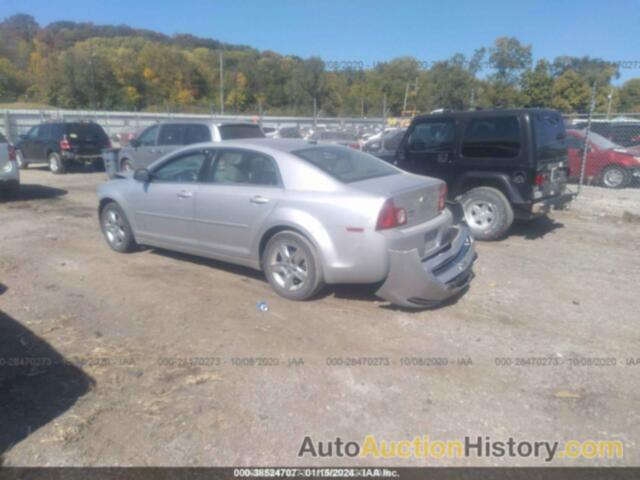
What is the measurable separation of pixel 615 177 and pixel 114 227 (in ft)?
42.4

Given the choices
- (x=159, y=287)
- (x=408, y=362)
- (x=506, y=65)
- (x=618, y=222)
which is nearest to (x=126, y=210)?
(x=159, y=287)

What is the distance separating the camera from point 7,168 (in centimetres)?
1028

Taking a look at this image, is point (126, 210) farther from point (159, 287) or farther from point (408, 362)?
point (408, 362)

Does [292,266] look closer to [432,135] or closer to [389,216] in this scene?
[389,216]

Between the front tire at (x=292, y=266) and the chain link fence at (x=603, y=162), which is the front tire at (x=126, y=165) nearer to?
the front tire at (x=292, y=266)

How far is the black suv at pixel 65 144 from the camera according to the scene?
49.8 feet

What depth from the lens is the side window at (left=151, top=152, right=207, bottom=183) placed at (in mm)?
5509

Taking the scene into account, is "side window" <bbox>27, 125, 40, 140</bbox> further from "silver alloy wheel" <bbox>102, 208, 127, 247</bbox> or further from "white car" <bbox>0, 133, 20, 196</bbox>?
"silver alloy wheel" <bbox>102, 208, 127, 247</bbox>

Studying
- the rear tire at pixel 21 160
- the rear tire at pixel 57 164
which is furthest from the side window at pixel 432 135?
the rear tire at pixel 21 160

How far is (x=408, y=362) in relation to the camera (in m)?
3.68

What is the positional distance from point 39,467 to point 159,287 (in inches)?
109

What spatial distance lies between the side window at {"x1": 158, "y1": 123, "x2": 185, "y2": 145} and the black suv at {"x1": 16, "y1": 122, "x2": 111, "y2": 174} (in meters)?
5.79

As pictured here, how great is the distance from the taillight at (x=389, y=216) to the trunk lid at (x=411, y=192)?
6 cm

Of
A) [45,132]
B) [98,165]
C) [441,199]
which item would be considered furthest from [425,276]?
[45,132]
